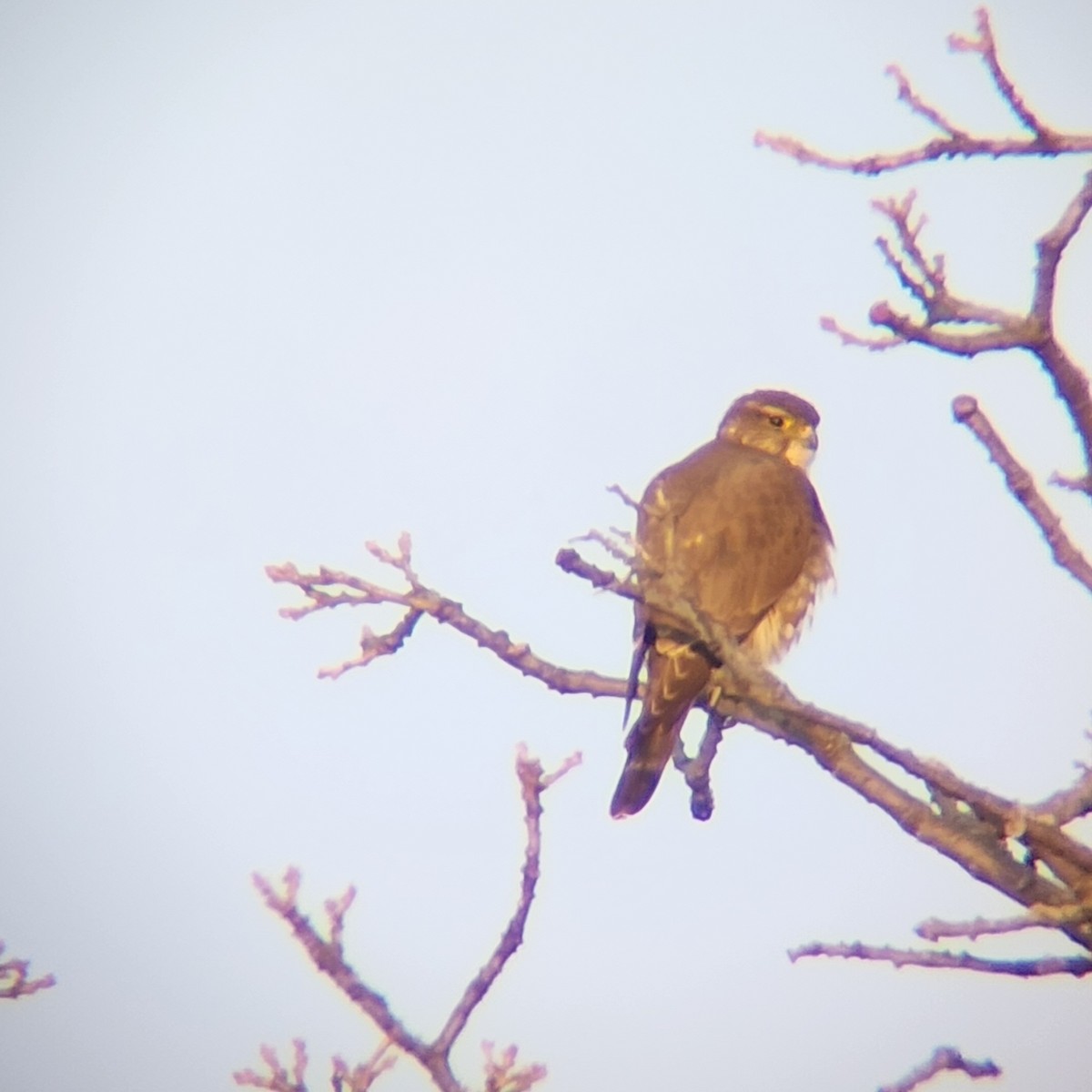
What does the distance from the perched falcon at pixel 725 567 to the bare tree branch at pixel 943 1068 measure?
138 cm

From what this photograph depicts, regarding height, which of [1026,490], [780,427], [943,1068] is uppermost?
[780,427]

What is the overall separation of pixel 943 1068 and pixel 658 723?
1964 mm

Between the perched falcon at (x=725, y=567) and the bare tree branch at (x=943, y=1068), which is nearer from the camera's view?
the bare tree branch at (x=943, y=1068)

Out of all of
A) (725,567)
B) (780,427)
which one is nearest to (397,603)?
(725,567)

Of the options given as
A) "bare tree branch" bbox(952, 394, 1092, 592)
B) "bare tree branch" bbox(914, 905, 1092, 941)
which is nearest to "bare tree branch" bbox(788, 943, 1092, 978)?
"bare tree branch" bbox(914, 905, 1092, 941)

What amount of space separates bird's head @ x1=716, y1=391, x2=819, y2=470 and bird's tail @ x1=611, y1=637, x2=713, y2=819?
2119 millimetres

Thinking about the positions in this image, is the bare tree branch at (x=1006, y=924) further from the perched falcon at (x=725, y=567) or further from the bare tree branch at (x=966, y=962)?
the perched falcon at (x=725, y=567)

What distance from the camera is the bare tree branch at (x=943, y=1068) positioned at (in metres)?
2.53

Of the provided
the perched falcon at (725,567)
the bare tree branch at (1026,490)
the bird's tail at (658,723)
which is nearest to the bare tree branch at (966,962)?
the bare tree branch at (1026,490)

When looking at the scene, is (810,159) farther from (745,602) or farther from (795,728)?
(745,602)

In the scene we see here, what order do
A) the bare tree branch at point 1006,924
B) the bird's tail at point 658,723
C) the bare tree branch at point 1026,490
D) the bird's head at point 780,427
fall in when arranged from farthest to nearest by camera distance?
the bird's head at point 780,427
the bird's tail at point 658,723
the bare tree branch at point 1026,490
the bare tree branch at point 1006,924

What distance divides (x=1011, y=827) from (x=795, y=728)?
0.64m

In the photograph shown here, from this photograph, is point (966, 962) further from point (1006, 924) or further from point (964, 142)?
point (964, 142)

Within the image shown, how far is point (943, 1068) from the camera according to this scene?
2.57m
